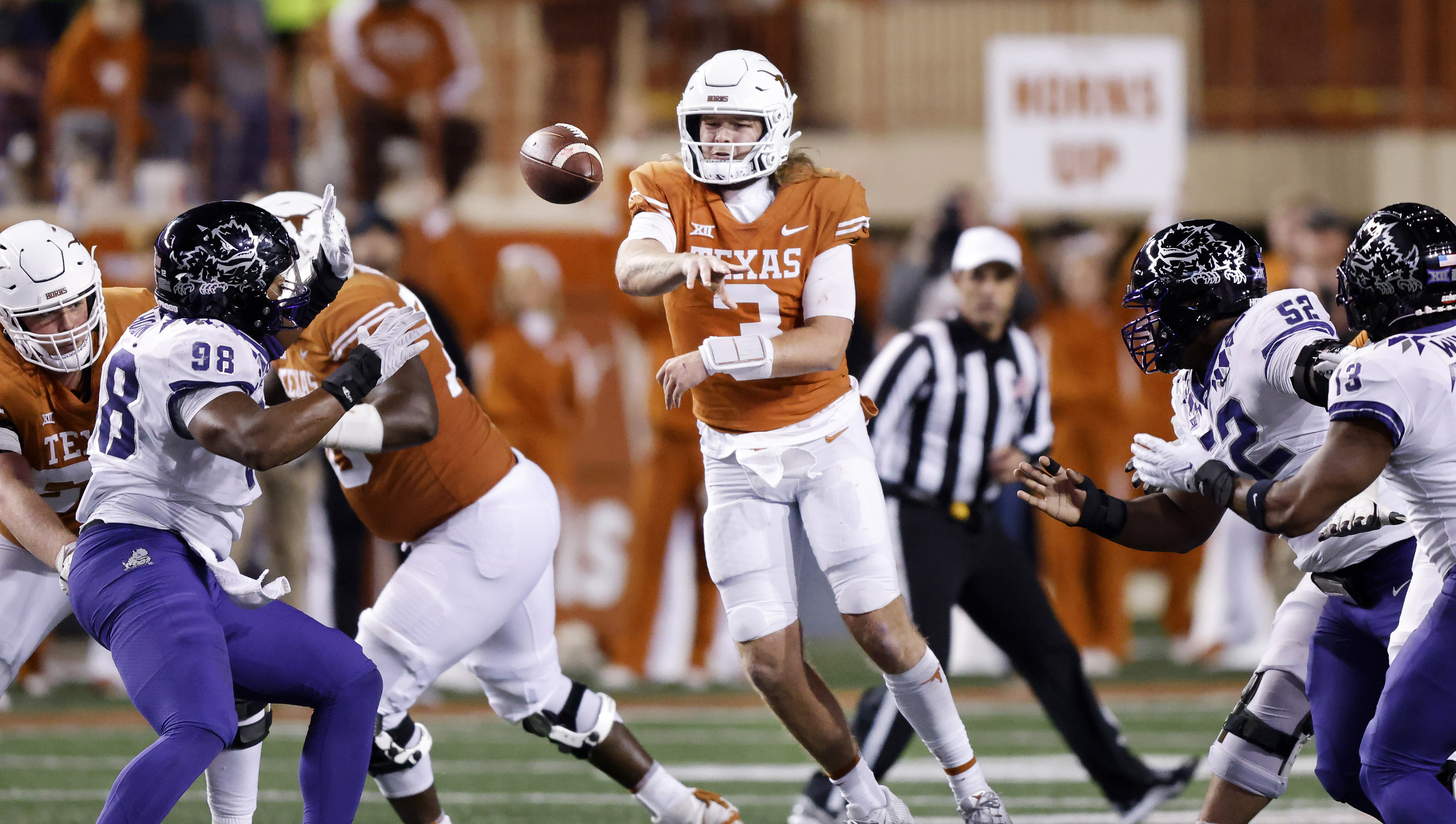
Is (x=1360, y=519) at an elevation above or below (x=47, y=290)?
below

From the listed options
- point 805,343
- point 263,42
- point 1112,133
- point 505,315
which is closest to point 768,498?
point 805,343

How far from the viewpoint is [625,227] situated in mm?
8914

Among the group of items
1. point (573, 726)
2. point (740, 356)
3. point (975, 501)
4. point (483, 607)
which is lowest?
point (573, 726)

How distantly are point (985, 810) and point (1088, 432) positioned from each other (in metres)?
5.58

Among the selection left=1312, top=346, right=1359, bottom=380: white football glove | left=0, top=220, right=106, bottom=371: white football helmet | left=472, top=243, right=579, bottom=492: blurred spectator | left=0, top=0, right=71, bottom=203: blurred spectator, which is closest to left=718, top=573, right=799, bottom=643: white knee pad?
left=1312, top=346, right=1359, bottom=380: white football glove

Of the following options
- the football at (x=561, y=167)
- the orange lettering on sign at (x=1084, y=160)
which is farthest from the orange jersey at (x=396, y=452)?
the orange lettering on sign at (x=1084, y=160)

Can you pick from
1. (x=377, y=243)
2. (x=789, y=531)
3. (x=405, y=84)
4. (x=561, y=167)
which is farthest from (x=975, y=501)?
(x=405, y=84)

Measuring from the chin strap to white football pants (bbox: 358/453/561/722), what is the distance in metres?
0.04

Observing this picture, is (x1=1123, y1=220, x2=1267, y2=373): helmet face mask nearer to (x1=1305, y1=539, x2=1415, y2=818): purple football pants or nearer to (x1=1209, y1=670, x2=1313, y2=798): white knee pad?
(x1=1305, y1=539, x2=1415, y2=818): purple football pants

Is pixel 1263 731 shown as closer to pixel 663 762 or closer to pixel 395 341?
pixel 395 341

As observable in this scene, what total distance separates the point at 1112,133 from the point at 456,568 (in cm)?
740

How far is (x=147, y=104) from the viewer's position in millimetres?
10875

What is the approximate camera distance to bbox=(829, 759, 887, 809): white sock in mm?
4602

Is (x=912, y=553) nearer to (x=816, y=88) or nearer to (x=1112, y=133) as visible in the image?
(x=1112, y=133)
